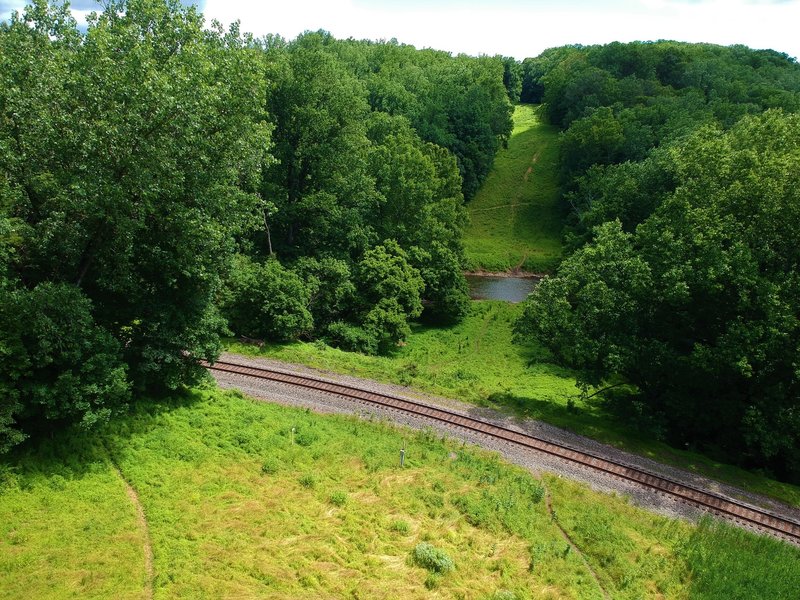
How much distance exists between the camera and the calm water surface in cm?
6187

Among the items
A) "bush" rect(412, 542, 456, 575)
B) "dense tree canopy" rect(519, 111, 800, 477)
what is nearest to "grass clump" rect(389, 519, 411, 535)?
"bush" rect(412, 542, 456, 575)

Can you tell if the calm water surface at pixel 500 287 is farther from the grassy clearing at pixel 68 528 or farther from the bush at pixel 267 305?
the grassy clearing at pixel 68 528

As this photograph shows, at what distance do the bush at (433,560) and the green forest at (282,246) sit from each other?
36.6ft

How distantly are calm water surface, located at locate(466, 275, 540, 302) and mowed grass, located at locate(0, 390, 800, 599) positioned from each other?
3946 centimetres

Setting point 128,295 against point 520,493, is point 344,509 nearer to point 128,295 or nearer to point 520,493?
point 520,493

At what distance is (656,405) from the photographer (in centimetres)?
2964

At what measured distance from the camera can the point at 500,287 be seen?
66188 mm

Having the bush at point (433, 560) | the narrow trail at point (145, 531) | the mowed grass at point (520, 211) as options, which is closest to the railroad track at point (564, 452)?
the bush at point (433, 560)

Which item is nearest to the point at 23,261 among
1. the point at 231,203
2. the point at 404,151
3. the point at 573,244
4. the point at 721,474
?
the point at 231,203

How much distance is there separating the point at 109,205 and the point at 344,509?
12.6 m

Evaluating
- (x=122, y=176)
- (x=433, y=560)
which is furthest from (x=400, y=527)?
(x=122, y=176)

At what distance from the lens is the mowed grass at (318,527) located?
15547 mm

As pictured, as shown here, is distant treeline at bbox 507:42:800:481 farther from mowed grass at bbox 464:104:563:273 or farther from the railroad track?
mowed grass at bbox 464:104:563:273

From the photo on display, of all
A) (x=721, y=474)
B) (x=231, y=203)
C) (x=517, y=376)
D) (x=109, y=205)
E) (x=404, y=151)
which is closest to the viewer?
(x=109, y=205)
